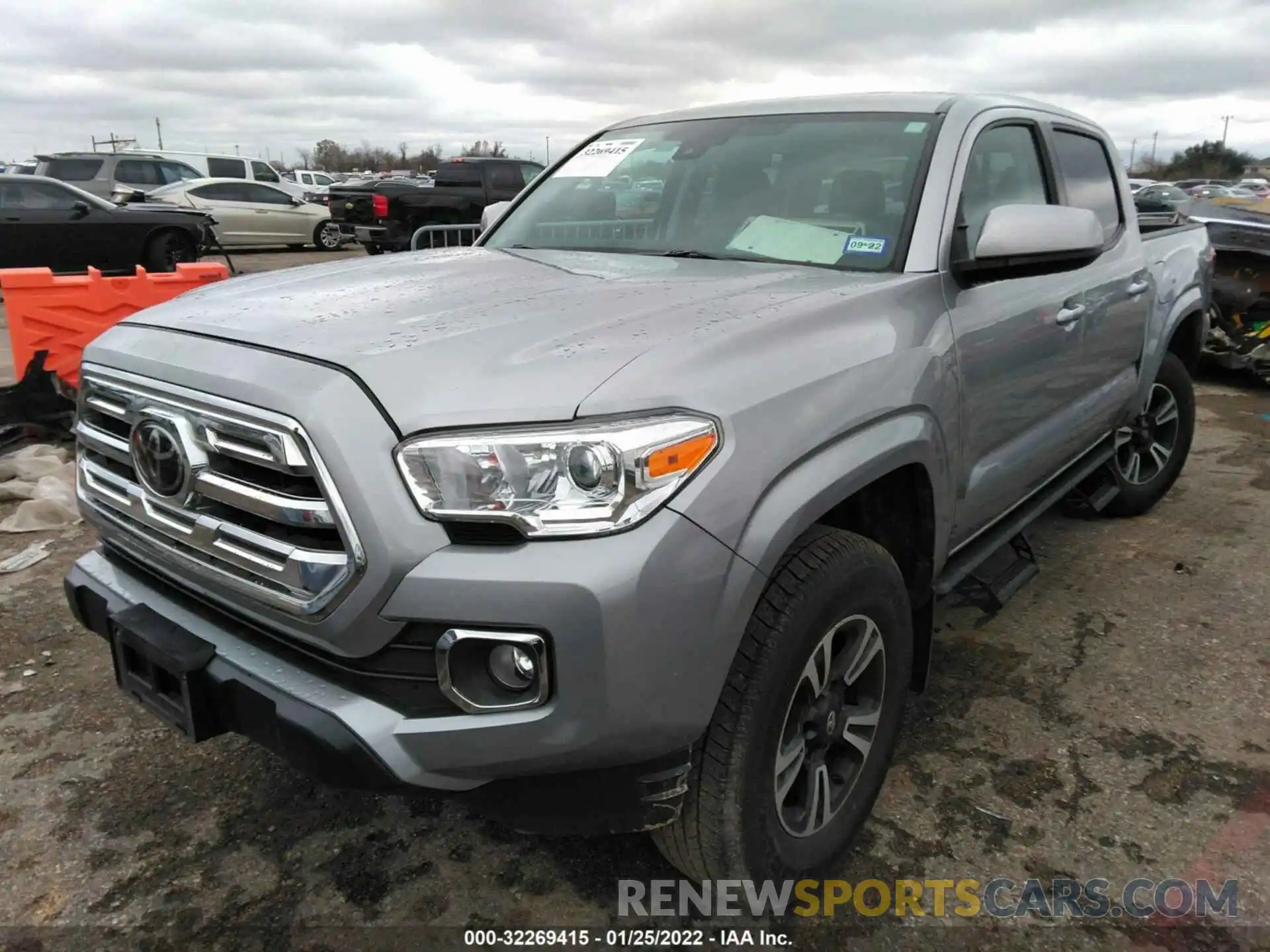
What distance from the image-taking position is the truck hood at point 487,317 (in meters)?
1.63

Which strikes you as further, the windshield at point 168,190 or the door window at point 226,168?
the door window at point 226,168

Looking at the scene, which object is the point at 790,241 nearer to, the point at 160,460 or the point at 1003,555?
the point at 1003,555

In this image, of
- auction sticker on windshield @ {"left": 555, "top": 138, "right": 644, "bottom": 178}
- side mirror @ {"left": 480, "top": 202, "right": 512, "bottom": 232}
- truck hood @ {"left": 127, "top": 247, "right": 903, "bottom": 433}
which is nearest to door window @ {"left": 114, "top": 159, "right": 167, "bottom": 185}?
side mirror @ {"left": 480, "top": 202, "right": 512, "bottom": 232}

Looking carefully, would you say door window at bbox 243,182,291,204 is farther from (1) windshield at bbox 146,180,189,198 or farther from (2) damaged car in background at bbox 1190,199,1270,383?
(2) damaged car in background at bbox 1190,199,1270,383

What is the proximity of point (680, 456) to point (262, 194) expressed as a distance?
18.9 m

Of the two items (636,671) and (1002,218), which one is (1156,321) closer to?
(1002,218)

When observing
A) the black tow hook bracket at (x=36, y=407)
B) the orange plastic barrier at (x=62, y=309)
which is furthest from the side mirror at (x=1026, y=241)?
the black tow hook bracket at (x=36, y=407)

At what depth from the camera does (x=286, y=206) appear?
1838 centimetres

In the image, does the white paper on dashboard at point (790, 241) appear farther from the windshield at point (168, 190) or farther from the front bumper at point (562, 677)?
the windshield at point (168, 190)

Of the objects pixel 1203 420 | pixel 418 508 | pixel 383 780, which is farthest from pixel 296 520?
pixel 1203 420

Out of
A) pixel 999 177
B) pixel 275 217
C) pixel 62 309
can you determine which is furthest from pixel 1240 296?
pixel 275 217

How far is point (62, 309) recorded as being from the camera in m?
5.54

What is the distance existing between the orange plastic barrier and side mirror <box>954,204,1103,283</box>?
4569 mm

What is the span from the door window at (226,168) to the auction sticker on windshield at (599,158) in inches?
Result: 757
